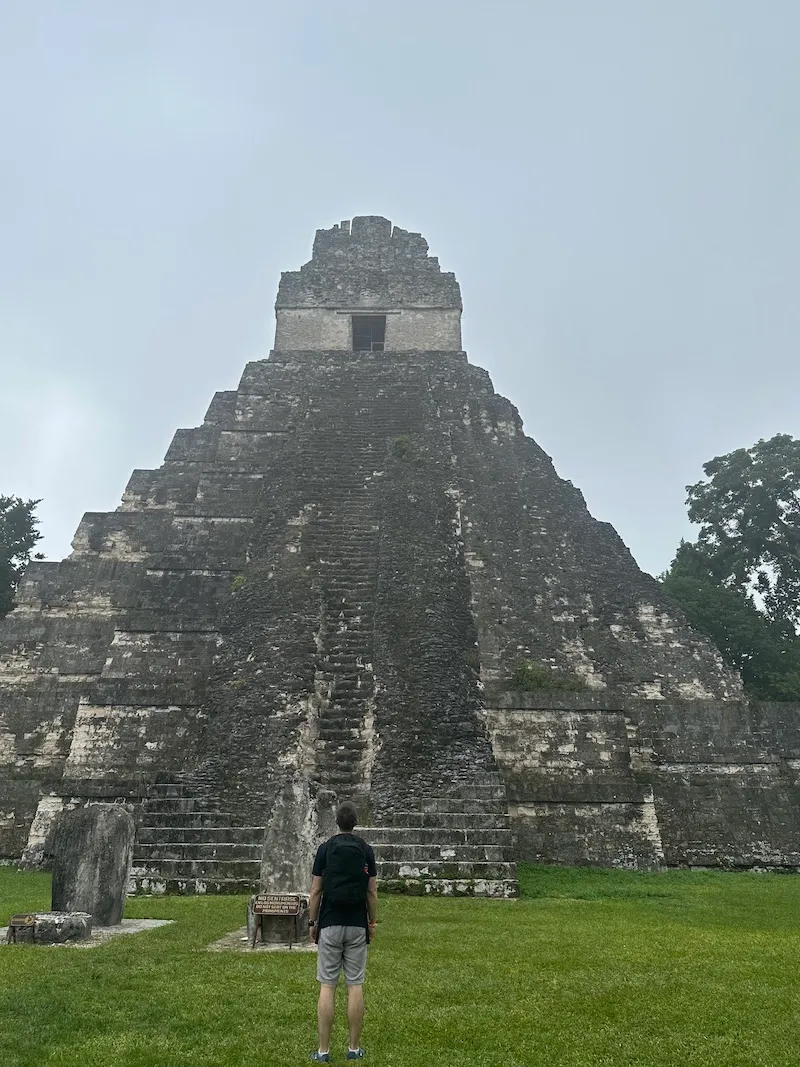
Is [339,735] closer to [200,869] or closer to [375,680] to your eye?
[375,680]

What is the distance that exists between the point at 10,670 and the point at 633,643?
37.7 ft

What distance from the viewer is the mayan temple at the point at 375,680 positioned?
32.1ft

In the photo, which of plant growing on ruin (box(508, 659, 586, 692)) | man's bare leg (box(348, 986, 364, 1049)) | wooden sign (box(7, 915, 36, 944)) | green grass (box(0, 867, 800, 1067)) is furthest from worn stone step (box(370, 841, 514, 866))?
man's bare leg (box(348, 986, 364, 1049))

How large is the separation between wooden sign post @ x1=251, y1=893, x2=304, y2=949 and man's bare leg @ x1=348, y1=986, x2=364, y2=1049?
2.62 m

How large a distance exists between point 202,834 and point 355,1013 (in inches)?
254

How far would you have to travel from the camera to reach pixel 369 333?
24344 mm

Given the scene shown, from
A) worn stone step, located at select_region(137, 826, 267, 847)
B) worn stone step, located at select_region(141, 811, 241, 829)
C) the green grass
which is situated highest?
worn stone step, located at select_region(141, 811, 241, 829)

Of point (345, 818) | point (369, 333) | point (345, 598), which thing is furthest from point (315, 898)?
point (369, 333)

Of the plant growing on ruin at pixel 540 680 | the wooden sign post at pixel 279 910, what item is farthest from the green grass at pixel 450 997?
the plant growing on ruin at pixel 540 680

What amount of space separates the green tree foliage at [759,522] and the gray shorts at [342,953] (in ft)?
71.4

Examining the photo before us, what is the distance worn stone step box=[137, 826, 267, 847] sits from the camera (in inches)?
368

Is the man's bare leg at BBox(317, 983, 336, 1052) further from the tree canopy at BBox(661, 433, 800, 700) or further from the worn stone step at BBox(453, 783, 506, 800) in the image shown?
the tree canopy at BBox(661, 433, 800, 700)

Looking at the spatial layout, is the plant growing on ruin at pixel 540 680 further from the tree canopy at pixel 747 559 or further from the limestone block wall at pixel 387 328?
the limestone block wall at pixel 387 328

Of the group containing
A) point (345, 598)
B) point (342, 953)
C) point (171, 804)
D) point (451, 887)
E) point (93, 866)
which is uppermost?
point (345, 598)
